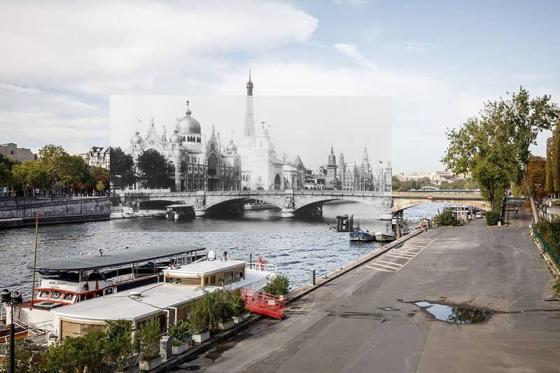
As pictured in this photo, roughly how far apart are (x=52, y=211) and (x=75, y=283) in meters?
90.1

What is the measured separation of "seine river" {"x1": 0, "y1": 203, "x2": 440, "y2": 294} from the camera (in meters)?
57.4

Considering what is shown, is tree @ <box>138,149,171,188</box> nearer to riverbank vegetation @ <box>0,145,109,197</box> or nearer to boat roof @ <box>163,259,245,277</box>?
riverbank vegetation @ <box>0,145,109,197</box>

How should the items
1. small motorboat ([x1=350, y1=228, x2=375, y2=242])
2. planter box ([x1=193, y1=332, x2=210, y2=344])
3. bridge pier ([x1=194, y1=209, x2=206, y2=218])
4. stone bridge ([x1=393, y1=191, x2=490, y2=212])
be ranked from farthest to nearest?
stone bridge ([x1=393, y1=191, x2=490, y2=212])
bridge pier ([x1=194, y1=209, x2=206, y2=218])
small motorboat ([x1=350, y1=228, x2=375, y2=242])
planter box ([x1=193, y1=332, x2=210, y2=344])

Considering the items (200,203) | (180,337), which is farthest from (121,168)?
(180,337)

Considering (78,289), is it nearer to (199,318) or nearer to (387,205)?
(199,318)

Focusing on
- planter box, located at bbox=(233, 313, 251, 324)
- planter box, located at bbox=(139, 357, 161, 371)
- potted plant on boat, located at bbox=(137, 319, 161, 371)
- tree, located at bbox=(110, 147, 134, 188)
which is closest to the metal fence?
planter box, located at bbox=(233, 313, 251, 324)

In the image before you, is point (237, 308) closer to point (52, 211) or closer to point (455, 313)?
point (455, 313)

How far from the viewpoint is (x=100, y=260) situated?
2989 centimetres

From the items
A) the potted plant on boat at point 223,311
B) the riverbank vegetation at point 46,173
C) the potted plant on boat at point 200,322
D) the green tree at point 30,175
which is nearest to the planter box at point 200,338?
the potted plant on boat at point 200,322

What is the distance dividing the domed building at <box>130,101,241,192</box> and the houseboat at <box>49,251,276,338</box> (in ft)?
257

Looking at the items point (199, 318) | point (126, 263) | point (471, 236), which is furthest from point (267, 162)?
point (199, 318)

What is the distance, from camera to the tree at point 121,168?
110 m

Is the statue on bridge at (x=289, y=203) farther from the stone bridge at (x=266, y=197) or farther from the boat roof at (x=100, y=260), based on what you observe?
the boat roof at (x=100, y=260)

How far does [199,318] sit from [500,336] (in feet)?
37.8
